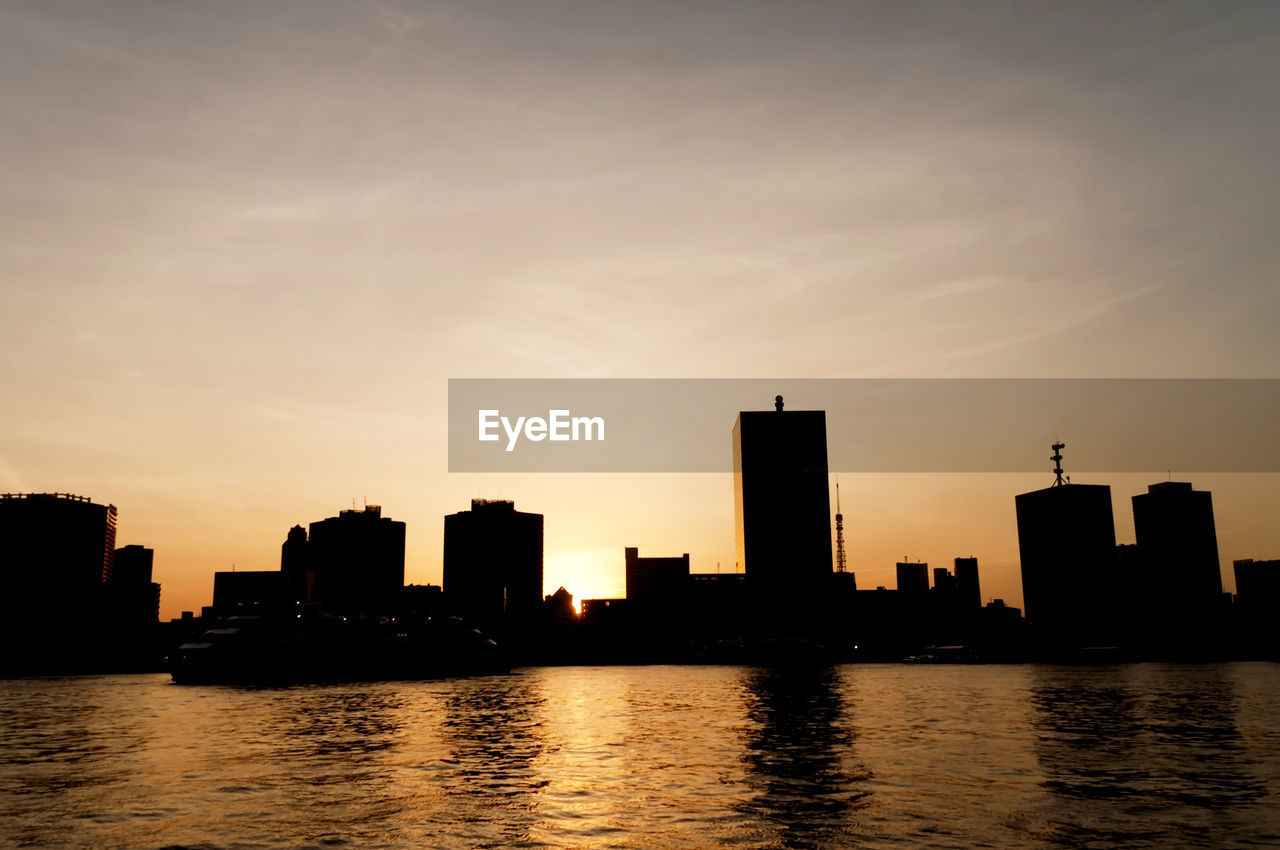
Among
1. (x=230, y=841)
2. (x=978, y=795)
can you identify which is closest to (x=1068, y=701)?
(x=978, y=795)

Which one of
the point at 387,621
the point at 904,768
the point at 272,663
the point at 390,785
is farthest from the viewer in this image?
the point at 387,621

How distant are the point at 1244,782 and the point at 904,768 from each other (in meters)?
14.9

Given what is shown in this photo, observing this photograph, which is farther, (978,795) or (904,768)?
(904,768)

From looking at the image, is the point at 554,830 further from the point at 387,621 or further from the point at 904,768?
the point at 387,621

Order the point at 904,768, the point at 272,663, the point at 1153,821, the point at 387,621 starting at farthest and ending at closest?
the point at 387,621 < the point at 272,663 < the point at 904,768 < the point at 1153,821

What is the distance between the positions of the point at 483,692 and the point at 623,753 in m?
80.5

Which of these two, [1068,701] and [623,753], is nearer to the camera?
[623,753]

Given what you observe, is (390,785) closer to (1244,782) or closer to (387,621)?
(1244,782)

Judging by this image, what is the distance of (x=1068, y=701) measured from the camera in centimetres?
10856

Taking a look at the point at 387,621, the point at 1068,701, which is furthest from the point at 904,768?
the point at 387,621

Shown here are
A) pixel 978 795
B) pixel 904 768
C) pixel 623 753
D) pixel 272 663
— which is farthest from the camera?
pixel 272 663

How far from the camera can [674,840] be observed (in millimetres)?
32156

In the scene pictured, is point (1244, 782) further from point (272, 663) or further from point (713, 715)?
point (272, 663)

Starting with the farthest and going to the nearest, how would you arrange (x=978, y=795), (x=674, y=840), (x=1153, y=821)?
1. (x=978, y=795)
2. (x=1153, y=821)
3. (x=674, y=840)
